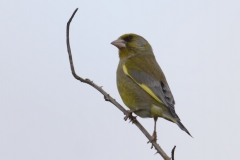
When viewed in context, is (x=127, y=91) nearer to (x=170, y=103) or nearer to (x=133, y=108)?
(x=133, y=108)

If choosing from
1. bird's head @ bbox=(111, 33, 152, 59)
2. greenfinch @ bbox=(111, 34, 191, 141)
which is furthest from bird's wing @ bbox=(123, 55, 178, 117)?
bird's head @ bbox=(111, 33, 152, 59)

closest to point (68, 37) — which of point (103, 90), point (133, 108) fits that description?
point (103, 90)

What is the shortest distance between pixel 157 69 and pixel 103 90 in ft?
6.78

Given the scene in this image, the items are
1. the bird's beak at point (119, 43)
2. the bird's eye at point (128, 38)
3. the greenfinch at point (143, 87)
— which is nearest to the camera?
the greenfinch at point (143, 87)

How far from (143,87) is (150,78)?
208 mm

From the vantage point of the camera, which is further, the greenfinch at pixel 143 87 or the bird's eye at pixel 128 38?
the bird's eye at pixel 128 38

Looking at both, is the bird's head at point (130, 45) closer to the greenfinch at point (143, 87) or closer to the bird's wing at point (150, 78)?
the greenfinch at point (143, 87)

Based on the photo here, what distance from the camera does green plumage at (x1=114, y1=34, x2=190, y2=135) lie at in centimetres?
587

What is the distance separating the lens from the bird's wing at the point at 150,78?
595 centimetres

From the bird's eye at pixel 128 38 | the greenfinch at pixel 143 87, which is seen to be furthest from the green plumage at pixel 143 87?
the bird's eye at pixel 128 38

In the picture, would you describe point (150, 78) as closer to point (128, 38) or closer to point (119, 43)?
point (119, 43)

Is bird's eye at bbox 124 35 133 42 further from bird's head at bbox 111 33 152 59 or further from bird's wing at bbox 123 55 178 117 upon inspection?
bird's wing at bbox 123 55 178 117

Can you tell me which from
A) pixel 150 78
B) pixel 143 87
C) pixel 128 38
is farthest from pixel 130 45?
pixel 143 87

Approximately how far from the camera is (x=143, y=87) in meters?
6.12
